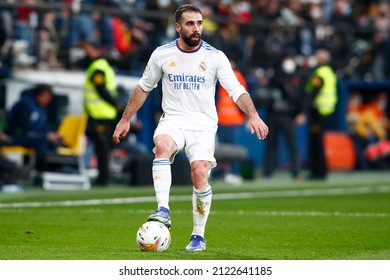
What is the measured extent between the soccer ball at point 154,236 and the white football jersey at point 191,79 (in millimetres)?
1082

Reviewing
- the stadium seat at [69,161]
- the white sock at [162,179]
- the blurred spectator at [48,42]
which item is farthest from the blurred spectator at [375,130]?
the white sock at [162,179]

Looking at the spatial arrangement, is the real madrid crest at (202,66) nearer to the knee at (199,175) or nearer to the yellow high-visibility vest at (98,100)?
the knee at (199,175)

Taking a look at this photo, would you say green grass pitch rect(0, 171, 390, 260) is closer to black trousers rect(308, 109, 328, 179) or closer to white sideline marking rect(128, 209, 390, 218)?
white sideline marking rect(128, 209, 390, 218)

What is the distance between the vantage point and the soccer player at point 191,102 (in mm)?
10711

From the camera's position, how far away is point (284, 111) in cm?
2447

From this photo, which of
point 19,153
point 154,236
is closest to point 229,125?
point 19,153

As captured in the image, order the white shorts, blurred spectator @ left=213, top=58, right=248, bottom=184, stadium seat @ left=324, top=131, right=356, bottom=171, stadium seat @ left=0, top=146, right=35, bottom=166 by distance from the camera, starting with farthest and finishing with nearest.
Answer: stadium seat @ left=324, top=131, right=356, bottom=171 → blurred spectator @ left=213, top=58, right=248, bottom=184 → stadium seat @ left=0, top=146, right=35, bottom=166 → the white shorts

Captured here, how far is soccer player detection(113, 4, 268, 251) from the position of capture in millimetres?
10711

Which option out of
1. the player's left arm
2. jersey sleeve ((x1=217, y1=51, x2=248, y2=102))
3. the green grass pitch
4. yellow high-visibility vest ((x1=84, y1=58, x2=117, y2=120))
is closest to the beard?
jersey sleeve ((x1=217, y1=51, x2=248, y2=102))

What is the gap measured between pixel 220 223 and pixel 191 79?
3793 millimetres

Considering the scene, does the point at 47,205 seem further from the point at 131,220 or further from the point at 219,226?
the point at 219,226

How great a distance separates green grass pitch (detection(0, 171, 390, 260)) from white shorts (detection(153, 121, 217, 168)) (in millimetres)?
879

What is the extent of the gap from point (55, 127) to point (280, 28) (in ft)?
28.9

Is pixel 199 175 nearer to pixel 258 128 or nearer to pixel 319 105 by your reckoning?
pixel 258 128
